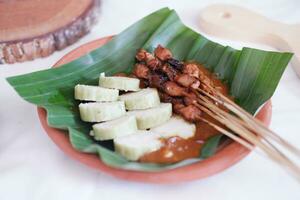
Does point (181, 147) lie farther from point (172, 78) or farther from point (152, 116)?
point (172, 78)

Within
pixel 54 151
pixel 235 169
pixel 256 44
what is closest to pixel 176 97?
pixel 235 169

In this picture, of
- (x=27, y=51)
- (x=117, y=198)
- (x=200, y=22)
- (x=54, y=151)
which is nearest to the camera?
(x=117, y=198)

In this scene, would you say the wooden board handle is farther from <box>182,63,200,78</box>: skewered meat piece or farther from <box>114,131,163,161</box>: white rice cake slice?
<box>114,131,163,161</box>: white rice cake slice

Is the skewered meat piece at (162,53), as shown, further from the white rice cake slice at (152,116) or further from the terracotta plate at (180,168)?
the terracotta plate at (180,168)

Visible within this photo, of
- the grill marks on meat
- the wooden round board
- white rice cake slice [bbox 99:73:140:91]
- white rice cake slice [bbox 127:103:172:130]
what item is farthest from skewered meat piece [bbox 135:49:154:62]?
the wooden round board

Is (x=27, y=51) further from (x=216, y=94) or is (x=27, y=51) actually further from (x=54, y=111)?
(x=216, y=94)

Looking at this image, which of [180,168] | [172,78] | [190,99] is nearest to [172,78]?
[172,78]

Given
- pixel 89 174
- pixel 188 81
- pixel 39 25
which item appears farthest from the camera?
pixel 39 25

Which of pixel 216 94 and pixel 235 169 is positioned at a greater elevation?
pixel 216 94
